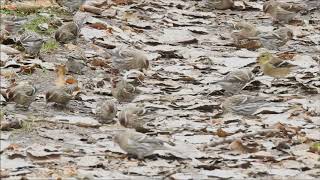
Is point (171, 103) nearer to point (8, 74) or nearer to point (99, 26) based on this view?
point (8, 74)

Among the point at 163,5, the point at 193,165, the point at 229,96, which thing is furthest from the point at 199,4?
the point at 193,165

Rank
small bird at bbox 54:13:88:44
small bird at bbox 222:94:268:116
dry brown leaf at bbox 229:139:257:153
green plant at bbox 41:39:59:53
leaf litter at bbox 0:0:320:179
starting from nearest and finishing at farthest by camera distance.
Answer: leaf litter at bbox 0:0:320:179 < dry brown leaf at bbox 229:139:257:153 < small bird at bbox 222:94:268:116 < green plant at bbox 41:39:59:53 < small bird at bbox 54:13:88:44

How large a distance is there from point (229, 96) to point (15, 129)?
104 inches

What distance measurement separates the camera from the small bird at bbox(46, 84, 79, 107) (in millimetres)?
8219

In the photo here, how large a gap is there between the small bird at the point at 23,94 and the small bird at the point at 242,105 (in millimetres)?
1894

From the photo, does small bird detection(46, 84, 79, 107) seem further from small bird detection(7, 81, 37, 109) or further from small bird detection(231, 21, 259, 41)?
small bird detection(231, 21, 259, 41)

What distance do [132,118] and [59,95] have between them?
90 cm

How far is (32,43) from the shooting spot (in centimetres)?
984

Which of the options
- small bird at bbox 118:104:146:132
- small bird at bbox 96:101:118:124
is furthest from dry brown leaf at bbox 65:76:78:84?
small bird at bbox 118:104:146:132

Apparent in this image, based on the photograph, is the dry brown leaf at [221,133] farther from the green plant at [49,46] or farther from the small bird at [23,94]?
the green plant at [49,46]

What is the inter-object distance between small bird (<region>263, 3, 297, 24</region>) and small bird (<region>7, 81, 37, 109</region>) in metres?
5.48

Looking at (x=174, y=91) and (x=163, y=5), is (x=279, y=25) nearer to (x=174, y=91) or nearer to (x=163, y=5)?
(x=163, y=5)

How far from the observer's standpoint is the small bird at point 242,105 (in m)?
8.33

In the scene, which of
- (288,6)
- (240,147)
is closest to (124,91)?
(240,147)
